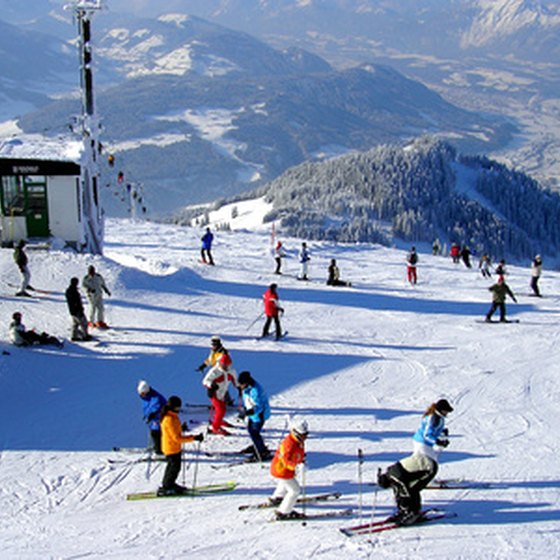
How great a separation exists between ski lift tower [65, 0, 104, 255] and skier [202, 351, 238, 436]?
1395cm

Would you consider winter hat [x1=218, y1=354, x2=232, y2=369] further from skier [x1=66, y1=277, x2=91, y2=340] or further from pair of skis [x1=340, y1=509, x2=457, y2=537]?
→ skier [x1=66, y1=277, x2=91, y2=340]

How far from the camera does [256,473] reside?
10.8 metres

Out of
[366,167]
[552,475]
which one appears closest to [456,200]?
[366,167]

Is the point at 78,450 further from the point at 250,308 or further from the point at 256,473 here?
the point at 250,308

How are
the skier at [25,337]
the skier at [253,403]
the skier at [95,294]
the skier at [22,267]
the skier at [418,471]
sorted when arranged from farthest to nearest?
the skier at [22,267]
the skier at [95,294]
the skier at [25,337]
the skier at [253,403]
the skier at [418,471]

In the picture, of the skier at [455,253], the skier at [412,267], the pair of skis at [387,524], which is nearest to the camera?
the pair of skis at [387,524]

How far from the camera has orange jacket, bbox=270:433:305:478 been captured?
8953 millimetres

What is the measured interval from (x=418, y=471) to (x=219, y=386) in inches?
162

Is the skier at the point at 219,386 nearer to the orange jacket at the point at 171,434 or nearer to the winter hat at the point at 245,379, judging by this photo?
the winter hat at the point at 245,379

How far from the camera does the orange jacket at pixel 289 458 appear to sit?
895cm

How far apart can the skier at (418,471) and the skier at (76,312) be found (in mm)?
9257

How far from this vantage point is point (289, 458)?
8953 millimetres

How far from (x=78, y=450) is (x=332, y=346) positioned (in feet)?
25.3

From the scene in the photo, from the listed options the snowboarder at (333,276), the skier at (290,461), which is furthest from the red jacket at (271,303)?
the skier at (290,461)
